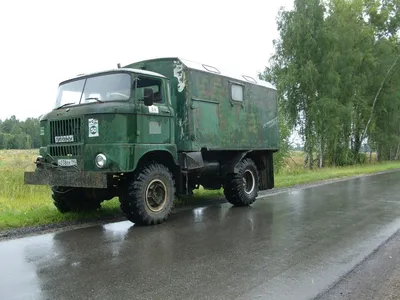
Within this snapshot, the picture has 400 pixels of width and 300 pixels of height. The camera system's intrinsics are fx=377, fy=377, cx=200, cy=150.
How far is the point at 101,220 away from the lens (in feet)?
24.6

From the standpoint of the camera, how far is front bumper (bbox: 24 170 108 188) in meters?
6.34

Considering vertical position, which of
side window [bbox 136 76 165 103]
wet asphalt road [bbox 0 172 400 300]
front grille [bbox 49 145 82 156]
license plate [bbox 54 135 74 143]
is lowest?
wet asphalt road [bbox 0 172 400 300]

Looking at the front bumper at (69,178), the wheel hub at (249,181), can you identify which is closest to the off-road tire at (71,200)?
the front bumper at (69,178)

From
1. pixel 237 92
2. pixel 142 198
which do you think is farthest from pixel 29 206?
pixel 237 92

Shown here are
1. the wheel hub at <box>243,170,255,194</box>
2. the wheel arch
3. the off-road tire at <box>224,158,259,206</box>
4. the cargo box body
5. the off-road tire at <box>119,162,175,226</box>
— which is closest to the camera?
the off-road tire at <box>119,162,175,226</box>

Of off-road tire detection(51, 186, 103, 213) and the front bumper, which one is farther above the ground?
the front bumper

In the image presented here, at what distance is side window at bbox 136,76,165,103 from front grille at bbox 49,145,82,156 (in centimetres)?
144

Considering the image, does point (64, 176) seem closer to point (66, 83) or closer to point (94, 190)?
point (94, 190)

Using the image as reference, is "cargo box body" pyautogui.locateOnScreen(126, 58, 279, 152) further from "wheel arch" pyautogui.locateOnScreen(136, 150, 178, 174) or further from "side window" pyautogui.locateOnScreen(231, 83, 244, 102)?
"wheel arch" pyautogui.locateOnScreen(136, 150, 178, 174)

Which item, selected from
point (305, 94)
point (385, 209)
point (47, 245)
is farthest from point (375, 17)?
point (47, 245)

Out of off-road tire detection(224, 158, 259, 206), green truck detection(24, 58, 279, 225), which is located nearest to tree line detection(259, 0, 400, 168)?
off-road tire detection(224, 158, 259, 206)

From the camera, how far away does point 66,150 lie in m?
6.97

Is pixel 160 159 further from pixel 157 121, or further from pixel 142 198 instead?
pixel 142 198

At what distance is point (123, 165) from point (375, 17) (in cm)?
3563
